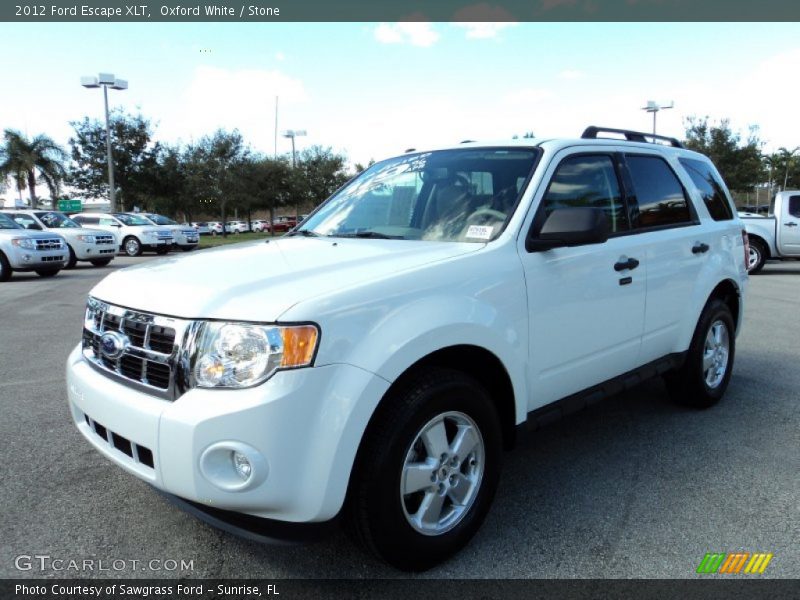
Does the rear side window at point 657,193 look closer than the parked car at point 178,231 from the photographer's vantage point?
Yes

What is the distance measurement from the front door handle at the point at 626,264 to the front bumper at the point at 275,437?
1.79 metres

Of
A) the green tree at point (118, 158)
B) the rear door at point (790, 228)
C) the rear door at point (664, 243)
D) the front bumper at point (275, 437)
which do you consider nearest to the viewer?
the front bumper at point (275, 437)

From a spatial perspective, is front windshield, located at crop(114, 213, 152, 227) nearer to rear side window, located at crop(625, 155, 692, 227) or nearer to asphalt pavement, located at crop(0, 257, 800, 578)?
asphalt pavement, located at crop(0, 257, 800, 578)

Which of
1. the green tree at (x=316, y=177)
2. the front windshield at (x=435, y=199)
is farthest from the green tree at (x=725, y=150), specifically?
the front windshield at (x=435, y=199)

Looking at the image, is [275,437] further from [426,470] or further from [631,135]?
[631,135]

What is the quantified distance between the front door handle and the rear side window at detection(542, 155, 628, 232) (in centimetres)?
→ 21

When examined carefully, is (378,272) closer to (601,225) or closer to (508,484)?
(601,225)

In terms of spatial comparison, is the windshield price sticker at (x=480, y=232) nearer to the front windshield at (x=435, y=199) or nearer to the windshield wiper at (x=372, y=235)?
the front windshield at (x=435, y=199)

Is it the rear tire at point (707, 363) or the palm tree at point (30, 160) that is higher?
the palm tree at point (30, 160)

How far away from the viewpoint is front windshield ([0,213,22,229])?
14.6m

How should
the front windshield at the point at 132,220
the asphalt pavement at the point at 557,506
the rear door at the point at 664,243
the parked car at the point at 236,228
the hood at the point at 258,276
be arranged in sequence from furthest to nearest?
the parked car at the point at 236,228, the front windshield at the point at 132,220, the rear door at the point at 664,243, the asphalt pavement at the point at 557,506, the hood at the point at 258,276

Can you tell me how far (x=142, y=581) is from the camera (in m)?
2.52

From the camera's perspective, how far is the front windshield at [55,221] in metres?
17.2

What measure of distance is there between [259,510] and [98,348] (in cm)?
113
